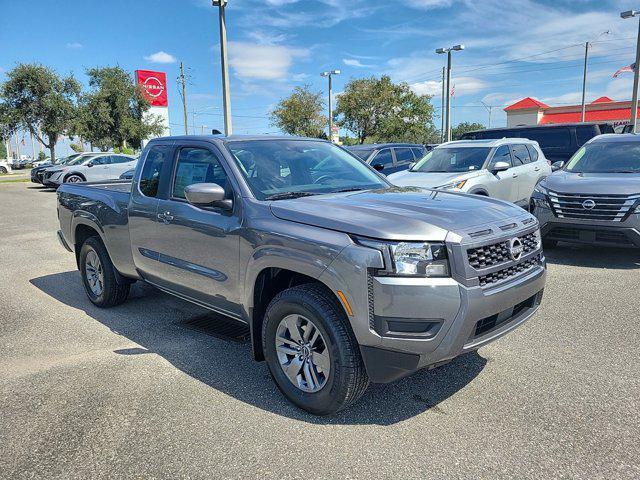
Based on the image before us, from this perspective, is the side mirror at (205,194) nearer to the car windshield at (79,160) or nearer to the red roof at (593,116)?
the car windshield at (79,160)

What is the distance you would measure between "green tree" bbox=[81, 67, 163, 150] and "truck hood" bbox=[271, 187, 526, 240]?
3245 centimetres

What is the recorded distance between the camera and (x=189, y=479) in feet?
8.65

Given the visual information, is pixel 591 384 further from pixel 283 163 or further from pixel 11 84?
pixel 11 84

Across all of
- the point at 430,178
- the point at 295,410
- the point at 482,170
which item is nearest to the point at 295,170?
the point at 295,410

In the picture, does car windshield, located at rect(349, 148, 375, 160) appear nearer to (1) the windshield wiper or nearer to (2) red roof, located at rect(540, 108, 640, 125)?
(1) the windshield wiper

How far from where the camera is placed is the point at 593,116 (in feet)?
224

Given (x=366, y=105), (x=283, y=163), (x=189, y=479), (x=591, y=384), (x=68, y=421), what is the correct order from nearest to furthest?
(x=189, y=479), (x=68, y=421), (x=591, y=384), (x=283, y=163), (x=366, y=105)

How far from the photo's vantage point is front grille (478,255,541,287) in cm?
294

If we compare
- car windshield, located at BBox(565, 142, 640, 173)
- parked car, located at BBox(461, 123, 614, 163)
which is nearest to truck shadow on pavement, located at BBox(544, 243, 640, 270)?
car windshield, located at BBox(565, 142, 640, 173)

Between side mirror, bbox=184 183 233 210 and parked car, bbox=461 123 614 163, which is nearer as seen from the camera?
side mirror, bbox=184 183 233 210

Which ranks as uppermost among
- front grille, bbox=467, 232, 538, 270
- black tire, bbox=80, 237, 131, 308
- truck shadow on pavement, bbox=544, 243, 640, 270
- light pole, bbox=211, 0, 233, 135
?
light pole, bbox=211, 0, 233, 135

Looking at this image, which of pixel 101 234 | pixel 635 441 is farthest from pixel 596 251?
pixel 101 234

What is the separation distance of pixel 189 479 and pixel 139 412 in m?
0.88

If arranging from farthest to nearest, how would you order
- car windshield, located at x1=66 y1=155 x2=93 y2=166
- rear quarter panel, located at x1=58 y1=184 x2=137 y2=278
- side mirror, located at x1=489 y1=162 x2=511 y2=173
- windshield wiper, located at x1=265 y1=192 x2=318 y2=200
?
car windshield, located at x1=66 y1=155 x2=93 y2=166 < side mirror, located at x1=489 y1=162 x2=511 y2=173 < rear quarter panel, located at x1=58 y1=184 x2=137 y2=278 < windshield wiper, located at x1=265 y1=192 x2=318 y2=200
